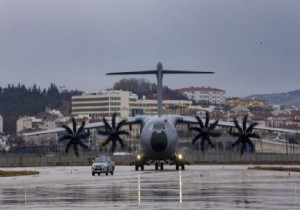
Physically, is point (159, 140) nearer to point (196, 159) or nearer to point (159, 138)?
point (159, 138)

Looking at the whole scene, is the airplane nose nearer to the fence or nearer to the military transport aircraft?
the military transport aircraft

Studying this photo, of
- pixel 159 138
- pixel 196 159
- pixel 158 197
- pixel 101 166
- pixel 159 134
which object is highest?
pixel 159 134

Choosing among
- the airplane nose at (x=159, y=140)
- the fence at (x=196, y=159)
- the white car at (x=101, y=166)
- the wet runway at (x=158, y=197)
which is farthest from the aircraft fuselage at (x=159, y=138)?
the fence at (x=196, y=159)

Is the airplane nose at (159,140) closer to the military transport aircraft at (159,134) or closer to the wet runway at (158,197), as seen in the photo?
the military transport aircraft at (159,134)

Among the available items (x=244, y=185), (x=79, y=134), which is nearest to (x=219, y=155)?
(x=79, y=134)

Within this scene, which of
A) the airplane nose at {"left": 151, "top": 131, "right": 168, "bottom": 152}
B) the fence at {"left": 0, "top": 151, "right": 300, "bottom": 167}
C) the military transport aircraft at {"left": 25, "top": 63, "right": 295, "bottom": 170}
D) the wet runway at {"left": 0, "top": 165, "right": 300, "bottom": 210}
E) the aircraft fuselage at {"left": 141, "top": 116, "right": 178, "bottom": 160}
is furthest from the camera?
→ the fence at {"left": 0, "top": 151, "right": 300, "bottom": 167}

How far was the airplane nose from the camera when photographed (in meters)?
70.4

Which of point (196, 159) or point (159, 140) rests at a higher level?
point (159, 140)

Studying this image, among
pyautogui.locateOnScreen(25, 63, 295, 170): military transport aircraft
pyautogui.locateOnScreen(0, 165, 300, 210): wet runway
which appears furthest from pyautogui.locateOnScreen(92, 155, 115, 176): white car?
pyautogui.locateOnScreen(0, 165, 300, 210): wet runway

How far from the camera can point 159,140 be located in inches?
2771

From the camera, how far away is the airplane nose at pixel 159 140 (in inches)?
2773

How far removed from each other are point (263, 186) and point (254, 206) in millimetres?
12622

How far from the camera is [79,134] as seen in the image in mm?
83625

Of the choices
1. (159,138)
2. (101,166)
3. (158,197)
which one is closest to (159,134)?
(159,138)
